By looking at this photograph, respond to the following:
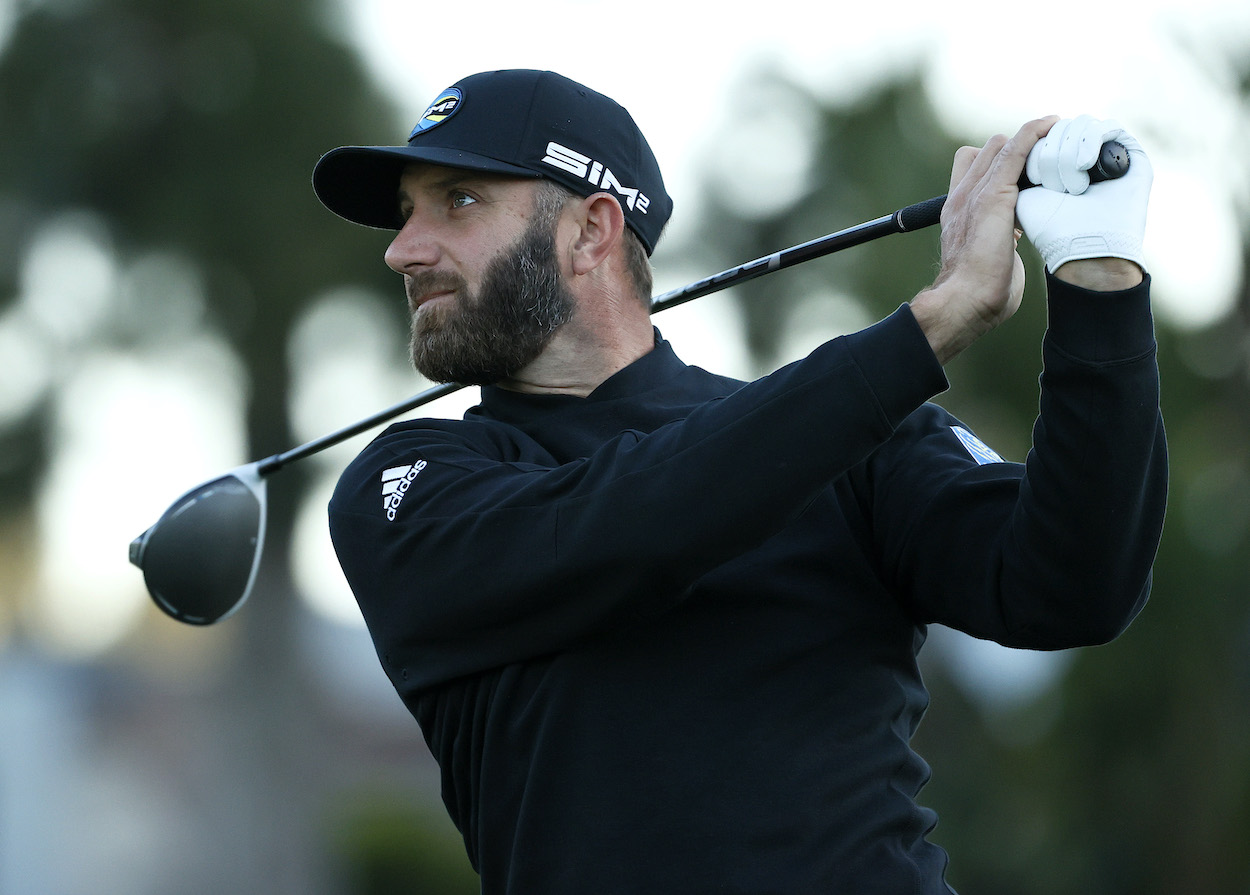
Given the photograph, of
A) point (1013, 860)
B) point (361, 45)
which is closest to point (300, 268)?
point (361, 45)

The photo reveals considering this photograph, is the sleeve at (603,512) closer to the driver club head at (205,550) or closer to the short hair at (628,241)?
the short hair at (628,241)

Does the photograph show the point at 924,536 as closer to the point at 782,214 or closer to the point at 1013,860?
the point at 1013,860

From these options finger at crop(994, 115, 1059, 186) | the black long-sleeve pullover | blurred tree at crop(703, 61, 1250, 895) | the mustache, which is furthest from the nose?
blurred tree at crop(703, 61, 1250, 895)

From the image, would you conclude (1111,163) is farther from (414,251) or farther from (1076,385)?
(414,251)

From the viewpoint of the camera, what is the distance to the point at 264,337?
1594 centimetres

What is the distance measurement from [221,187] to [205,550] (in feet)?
44.6

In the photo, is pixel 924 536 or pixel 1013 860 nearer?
pixel 924 536

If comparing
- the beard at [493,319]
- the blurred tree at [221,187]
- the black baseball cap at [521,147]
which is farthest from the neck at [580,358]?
the blurred tree at [221,187]

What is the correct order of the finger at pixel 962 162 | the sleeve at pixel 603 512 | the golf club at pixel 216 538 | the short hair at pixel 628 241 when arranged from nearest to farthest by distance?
the sleeve at pixel 603 512, the finger at pixel 962 162, the short hair at pixel 628 241, the golf club at pixel 216 538

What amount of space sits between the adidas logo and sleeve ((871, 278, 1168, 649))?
→ 2.46 feet

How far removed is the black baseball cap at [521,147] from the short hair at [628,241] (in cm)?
2

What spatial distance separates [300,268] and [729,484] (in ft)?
48.2

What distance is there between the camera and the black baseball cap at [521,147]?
8.77 feet

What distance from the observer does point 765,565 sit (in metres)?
2.25
